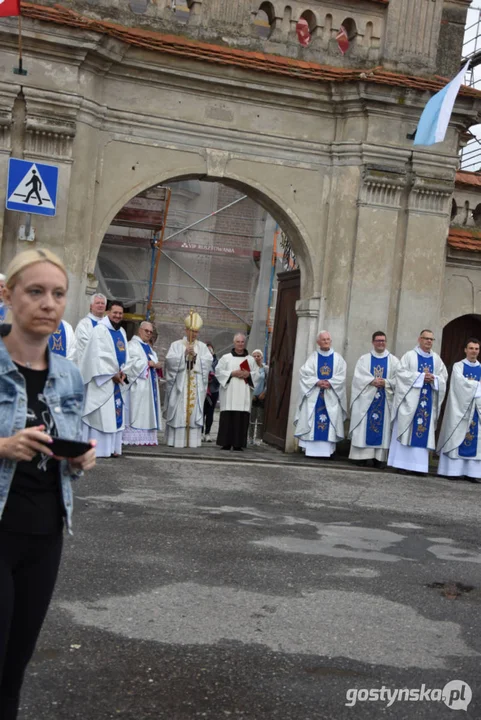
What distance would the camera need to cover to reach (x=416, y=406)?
13.2 meters

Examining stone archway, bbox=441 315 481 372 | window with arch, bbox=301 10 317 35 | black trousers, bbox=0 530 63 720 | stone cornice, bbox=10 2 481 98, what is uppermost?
window with arch, bbox=301 10 317 35

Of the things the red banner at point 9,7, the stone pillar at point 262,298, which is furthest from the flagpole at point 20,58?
the stone pillar at point 262,298

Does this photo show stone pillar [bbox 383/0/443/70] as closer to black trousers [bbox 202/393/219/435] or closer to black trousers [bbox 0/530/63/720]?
black trousers [bbox 202/393/219/435]

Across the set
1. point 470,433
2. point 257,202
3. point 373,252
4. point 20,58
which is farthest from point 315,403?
point 20,58

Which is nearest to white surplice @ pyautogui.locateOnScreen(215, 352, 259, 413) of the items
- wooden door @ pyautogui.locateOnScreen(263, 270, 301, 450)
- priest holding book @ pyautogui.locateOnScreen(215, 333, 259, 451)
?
priest holding book @ pyautogui.locateOnScreen(215, 333, 259, 451)

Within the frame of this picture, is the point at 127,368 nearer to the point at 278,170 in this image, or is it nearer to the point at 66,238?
the point at 66,238

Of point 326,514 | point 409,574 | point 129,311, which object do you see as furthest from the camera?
point 129,311

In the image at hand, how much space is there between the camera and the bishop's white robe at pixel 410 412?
43.2 ft

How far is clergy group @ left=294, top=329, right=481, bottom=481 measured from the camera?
13.2m

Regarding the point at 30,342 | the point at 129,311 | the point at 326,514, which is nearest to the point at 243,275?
the point at 129,311

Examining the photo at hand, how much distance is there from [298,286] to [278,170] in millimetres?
1915

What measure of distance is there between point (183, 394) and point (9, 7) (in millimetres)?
5527

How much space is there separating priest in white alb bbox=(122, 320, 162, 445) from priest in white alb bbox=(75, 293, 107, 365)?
101 centimetres

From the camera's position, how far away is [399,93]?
44.8 ft
